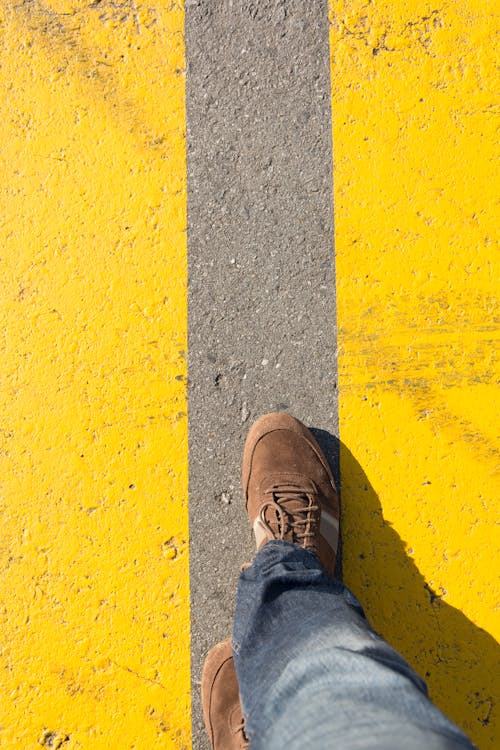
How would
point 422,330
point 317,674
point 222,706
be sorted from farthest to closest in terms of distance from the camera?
1. point 422,330
2. point 222,706
3. point 317,674

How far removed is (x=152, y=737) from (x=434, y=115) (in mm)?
2408

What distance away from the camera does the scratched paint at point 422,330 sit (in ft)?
6.38

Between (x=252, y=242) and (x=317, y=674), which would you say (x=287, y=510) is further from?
(x=252, y=242)

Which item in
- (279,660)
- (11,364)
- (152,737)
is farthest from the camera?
(11,364)

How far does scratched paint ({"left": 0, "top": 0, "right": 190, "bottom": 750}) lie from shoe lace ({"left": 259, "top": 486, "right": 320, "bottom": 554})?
313 millimetres

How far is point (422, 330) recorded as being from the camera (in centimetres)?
200

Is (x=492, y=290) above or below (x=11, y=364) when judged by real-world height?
above

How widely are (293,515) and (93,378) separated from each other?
34.5 inches

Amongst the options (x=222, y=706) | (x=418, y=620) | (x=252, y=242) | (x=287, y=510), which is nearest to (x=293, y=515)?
(x=287, y=510)

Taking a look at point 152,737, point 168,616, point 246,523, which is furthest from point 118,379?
point 152,737

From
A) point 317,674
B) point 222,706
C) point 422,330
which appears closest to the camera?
point 317,674

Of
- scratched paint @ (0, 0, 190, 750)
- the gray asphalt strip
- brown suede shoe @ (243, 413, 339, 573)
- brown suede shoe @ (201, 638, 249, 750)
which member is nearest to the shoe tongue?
brown suede shoe @ (243, 413, 339, 573)

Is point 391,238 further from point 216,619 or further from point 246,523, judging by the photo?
point 216,619

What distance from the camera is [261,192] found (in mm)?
2041
